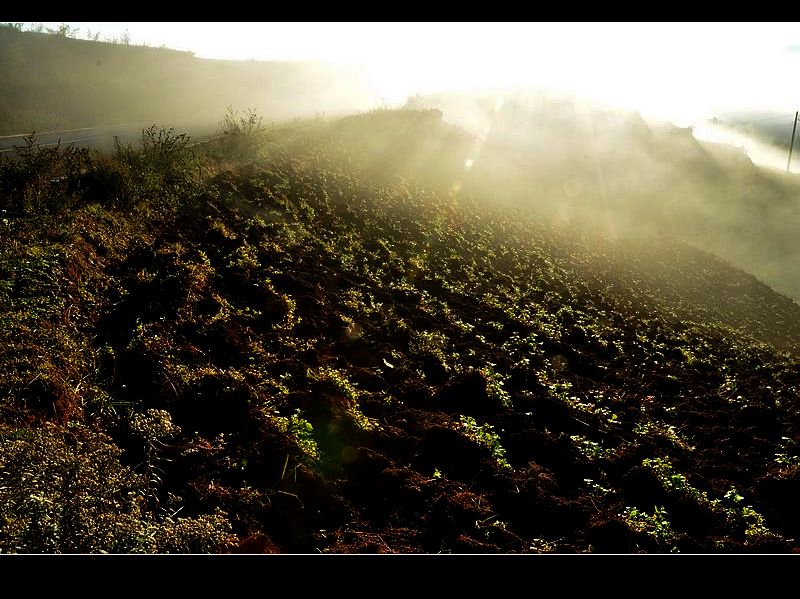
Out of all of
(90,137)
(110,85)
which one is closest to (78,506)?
(90,137)

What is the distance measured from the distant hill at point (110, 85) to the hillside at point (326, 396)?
15832mm

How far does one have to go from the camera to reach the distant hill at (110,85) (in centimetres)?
2252

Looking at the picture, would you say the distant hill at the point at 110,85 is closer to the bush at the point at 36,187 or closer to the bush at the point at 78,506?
the bush at the point at 36,187

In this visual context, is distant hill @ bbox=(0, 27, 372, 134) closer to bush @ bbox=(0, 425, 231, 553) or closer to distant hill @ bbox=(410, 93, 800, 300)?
distant hill @ bbox=(410, 93, 800, 300)

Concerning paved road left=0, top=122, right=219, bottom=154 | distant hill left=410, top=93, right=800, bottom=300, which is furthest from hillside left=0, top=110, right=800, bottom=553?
distant hill left=410, top=93, right=800, bottom=300

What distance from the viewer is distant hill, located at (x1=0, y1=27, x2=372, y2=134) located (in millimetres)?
22516

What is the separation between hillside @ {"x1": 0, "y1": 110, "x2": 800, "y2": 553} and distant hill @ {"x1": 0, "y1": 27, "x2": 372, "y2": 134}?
15.8 metres

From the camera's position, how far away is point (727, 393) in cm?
802

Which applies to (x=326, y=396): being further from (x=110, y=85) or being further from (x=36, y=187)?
(x=110, y=85)

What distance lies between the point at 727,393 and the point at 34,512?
888 centimetres

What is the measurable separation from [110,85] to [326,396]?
29.2 meters

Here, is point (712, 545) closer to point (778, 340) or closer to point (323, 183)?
point (323, 183)

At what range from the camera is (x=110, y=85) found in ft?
88.8
